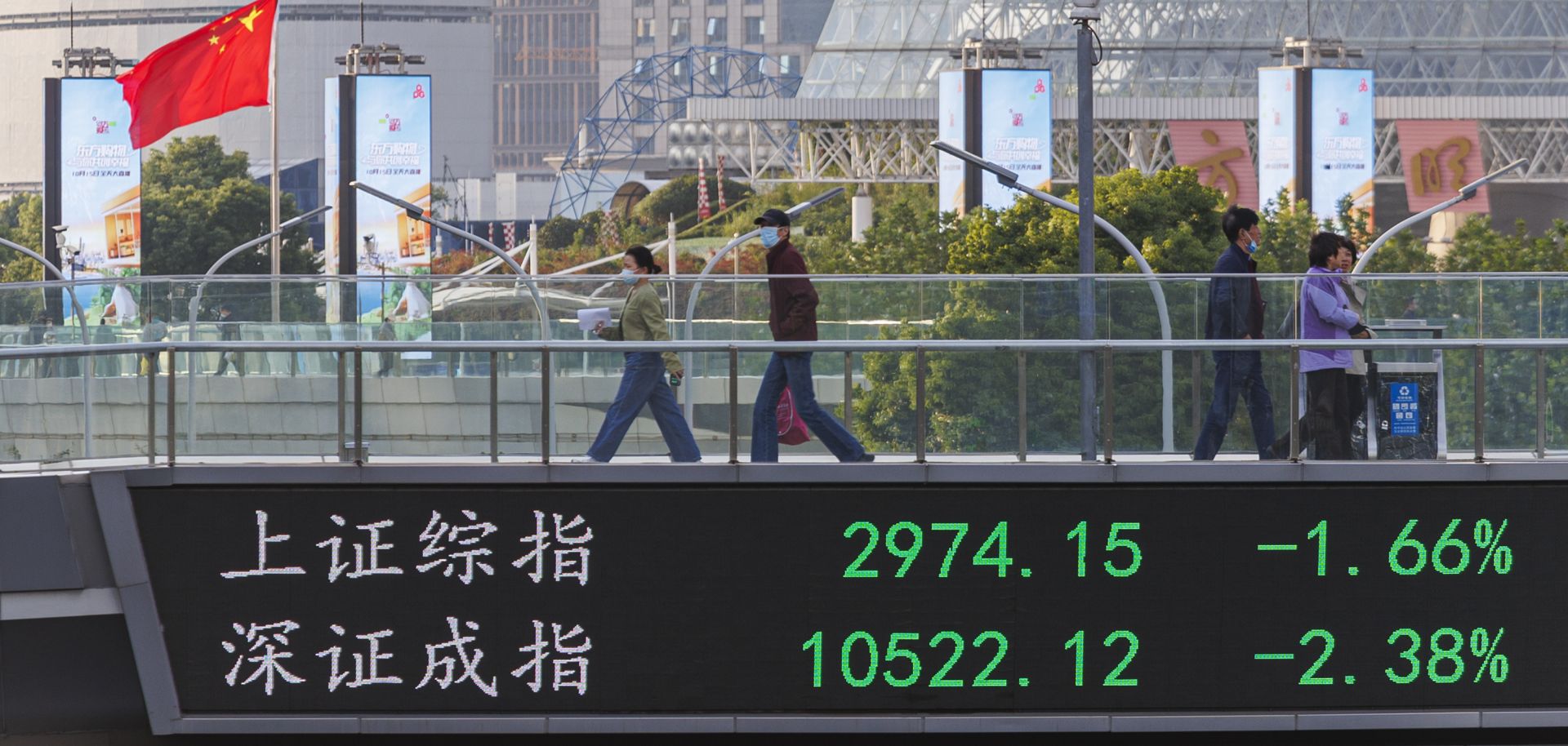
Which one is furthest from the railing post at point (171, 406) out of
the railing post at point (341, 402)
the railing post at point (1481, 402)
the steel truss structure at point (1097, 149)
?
the steel truss structure at point (1097, 149)

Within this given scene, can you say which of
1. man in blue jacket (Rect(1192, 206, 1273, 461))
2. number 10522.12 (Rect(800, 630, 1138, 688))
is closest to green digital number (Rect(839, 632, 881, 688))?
number 10522.12 (Rect(800, 630, 1138, 688))

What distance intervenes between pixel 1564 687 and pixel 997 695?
3.26 m

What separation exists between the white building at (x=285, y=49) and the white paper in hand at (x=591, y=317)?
145m

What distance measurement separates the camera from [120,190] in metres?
62.0

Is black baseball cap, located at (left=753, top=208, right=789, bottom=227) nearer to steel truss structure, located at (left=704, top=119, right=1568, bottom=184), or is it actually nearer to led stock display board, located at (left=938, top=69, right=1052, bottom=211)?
led stock display board, located at (left=938, top=69, right=1052, bottom=211)

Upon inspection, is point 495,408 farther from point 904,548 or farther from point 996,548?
point 996,548

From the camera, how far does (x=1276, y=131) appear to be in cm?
5984

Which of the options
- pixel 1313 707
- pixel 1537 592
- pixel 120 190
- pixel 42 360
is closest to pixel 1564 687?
pixel 1537 592

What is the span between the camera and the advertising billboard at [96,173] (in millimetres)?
61344

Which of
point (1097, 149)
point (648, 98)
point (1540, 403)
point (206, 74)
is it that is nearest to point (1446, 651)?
point (1540, 403)

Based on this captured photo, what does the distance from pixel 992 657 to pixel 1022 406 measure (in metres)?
1.44

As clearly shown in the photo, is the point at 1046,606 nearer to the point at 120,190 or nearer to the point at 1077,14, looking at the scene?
the point at 1077,14

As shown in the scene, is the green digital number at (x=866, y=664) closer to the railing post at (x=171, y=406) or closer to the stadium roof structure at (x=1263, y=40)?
the railing post at (x=171, y=406)

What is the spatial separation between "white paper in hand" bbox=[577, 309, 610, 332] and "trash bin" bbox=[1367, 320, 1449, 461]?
5015 millimetres
